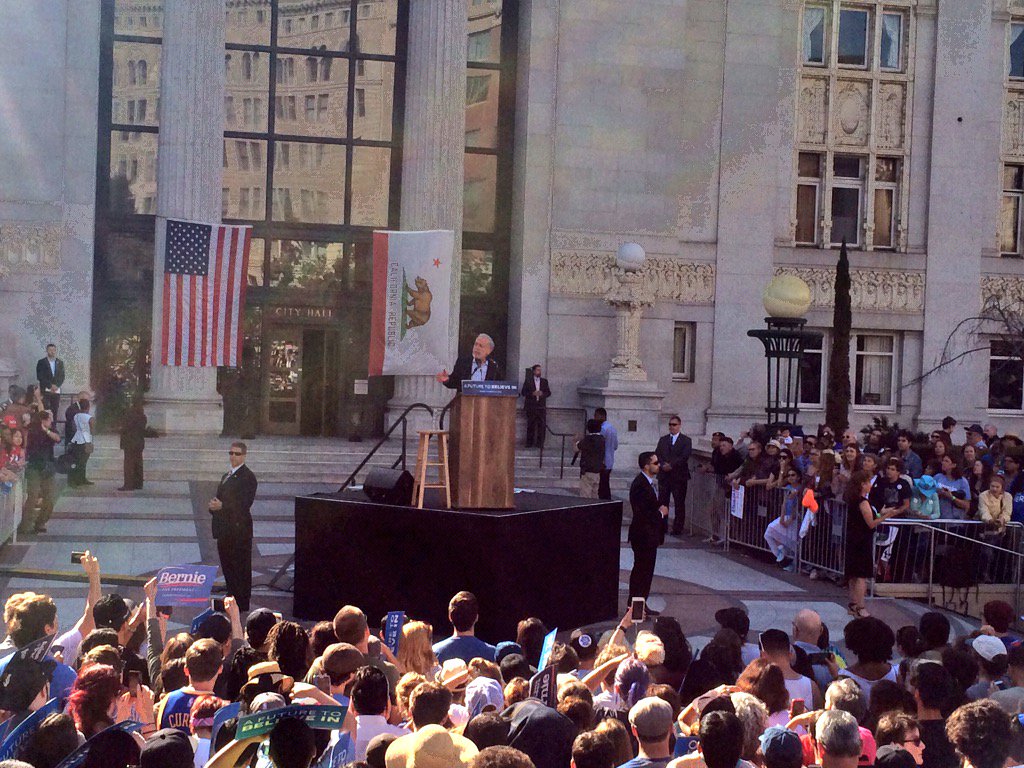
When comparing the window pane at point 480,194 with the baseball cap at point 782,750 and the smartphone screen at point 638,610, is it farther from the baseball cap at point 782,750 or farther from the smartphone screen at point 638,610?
the baseball cap at point 782,750

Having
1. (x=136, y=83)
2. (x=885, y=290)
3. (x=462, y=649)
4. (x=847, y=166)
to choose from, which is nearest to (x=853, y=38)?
(x=847, y=166)

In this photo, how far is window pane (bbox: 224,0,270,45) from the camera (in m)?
30.9

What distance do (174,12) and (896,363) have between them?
19.9m

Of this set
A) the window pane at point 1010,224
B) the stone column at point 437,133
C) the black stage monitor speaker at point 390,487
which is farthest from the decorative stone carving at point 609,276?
the black stage monitor speaker at point 390,487

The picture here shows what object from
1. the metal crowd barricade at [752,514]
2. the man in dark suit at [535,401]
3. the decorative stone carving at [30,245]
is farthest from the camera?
the man in dark suit at [535,401]

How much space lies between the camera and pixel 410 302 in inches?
1047

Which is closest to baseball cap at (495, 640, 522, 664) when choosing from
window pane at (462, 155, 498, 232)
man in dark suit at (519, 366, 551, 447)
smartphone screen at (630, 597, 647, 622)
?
smartphone screen at (630, 597, 647, 622)

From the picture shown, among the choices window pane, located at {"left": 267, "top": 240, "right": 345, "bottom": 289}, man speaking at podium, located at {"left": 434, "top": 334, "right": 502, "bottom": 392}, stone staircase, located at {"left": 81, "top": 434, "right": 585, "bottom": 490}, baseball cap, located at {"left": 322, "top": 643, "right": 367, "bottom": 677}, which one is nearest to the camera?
baseball cap, located at {"left": 322, "top": 643, "right": 367, "bottom": 677}

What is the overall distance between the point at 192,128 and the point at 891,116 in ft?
58.8

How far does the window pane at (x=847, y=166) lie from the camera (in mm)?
34062

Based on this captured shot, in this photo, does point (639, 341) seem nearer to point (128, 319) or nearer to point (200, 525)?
point (128, 319)

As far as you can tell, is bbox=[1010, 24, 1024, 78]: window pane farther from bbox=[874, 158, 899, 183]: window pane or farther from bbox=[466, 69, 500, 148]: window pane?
bbox=[466, 69, 500, 148]: window pane

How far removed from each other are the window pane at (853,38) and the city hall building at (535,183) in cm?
6

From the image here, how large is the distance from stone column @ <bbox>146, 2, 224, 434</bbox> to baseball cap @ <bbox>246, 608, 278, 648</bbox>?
21.1 meters
